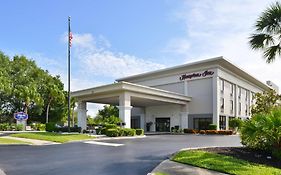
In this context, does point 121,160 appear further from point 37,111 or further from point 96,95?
point 37,111

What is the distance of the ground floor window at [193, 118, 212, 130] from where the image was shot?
43.7 meters

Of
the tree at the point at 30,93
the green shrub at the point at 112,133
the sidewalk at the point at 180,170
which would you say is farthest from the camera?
the tree at the point at 30,93

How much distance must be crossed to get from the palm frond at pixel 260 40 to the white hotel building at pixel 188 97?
20.8 meters

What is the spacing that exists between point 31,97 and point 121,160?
140 ft

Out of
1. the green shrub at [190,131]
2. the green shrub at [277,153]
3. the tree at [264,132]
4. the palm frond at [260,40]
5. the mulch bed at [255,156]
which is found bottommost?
the green shrub at [190,131]

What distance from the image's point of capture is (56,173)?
376 inches

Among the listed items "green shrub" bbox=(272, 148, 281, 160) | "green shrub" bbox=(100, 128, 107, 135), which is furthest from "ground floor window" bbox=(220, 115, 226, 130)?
"green shrub" bbox=(272, 148, 281, 160)

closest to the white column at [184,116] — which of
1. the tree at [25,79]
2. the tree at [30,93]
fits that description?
the tree at [30,93]

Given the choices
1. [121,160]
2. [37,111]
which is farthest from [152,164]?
[37,111]

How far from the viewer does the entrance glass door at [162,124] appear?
48.0 m

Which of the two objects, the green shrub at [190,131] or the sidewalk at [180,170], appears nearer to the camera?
the sidewalk at [180,170]

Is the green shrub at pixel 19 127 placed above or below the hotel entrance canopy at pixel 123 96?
below

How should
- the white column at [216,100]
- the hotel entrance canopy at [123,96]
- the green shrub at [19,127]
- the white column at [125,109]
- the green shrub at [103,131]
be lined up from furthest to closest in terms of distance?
the green shrub at [19,127]
the white column at [216,100]
the hotel entrance canopy at [123,96]
the white column at [125,109]
the green shrub at [103,131]

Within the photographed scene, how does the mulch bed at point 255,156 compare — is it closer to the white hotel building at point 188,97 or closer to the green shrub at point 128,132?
the green shrub at point 128,132
